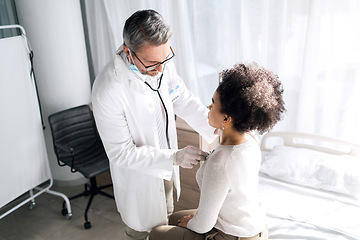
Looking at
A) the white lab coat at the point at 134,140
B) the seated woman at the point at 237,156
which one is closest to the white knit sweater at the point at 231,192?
the seated woman at the point at 237,156

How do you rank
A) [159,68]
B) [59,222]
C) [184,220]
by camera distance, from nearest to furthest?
[159,68], [184,220], [59,222]

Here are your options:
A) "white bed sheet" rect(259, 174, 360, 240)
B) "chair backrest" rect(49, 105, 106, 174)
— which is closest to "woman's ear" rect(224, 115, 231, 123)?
"white bed sheet" rect(259, 174, 360, 240)

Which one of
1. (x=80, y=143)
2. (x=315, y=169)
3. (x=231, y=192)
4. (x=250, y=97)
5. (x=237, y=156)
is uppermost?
(x=250, y=97)

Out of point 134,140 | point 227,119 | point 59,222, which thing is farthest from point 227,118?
point 59,222

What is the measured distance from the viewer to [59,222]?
2.85 metres

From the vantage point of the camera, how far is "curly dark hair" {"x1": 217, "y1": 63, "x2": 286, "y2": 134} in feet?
4.06

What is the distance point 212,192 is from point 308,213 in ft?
2.87

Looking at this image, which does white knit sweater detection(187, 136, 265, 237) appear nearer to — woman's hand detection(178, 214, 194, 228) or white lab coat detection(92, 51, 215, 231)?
woman's hand detection(178, 214, 194, 228)

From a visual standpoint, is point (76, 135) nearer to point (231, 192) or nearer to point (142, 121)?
point (142, 121)

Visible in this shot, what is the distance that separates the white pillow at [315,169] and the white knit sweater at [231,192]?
79 centimetres

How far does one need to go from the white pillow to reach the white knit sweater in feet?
2.61

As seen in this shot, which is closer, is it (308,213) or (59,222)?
(308,213)

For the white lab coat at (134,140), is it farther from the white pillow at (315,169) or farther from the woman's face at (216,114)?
the white pillow at (315,169)

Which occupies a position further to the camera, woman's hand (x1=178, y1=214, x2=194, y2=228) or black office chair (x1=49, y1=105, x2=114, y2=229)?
black office chair (x1=49, y1=105, x2=114, y2=229)
